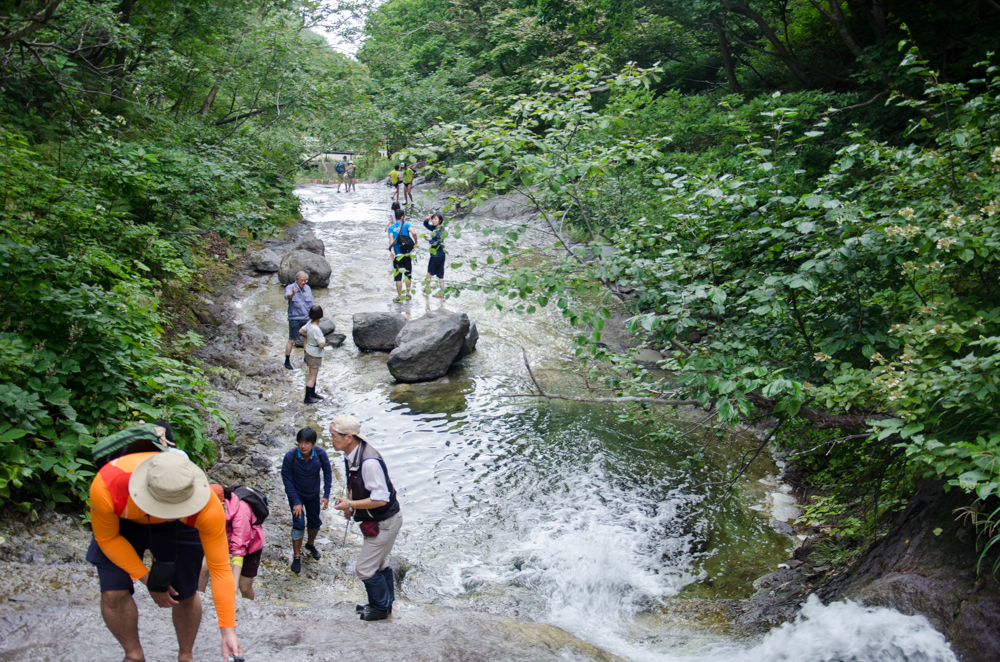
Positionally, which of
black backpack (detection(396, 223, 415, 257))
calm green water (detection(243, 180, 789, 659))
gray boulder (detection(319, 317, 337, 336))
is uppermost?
black backpack (detection(396, 223, 415, 257))

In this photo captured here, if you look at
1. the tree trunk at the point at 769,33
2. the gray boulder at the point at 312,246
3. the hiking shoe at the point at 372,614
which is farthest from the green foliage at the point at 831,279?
the gray boulder at the point at 312,246

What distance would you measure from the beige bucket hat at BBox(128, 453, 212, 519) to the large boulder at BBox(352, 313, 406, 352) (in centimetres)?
833

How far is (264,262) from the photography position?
47.6 ft

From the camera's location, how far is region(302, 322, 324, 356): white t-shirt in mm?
8953

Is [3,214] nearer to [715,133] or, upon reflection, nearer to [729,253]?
[729,253]

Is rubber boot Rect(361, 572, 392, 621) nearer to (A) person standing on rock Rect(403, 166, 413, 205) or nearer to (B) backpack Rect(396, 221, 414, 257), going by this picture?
(A) person standing on rock Rect(403, 166, 413, 205)

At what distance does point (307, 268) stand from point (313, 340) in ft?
17.2

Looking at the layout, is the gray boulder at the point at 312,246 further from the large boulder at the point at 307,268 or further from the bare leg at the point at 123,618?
the bare leg at the point at 123,618

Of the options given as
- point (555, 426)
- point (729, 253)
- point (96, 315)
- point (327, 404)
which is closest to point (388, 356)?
point (327, 404)

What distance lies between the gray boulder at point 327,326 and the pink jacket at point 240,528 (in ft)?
24.6

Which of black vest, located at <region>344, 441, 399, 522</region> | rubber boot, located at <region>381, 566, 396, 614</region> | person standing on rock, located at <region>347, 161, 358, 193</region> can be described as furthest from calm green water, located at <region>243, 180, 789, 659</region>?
person standing on rock, located at <region>347, 161, 358, 193</region>

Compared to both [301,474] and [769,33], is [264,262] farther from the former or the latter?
[769,33]

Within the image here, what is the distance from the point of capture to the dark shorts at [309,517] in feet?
18.4

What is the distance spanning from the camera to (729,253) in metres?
5.27
